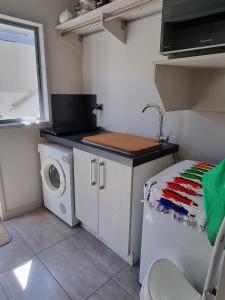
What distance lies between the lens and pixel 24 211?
2389mm

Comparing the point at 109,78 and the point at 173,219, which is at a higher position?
the point at 109,78

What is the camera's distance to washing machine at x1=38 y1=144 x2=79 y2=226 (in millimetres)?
1973

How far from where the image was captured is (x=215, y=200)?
0.87m

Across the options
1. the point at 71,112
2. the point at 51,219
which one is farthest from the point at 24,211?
the point at 71,112

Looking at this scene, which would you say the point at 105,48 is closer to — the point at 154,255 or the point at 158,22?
the point at 158,22

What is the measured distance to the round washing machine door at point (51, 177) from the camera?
6.94ft

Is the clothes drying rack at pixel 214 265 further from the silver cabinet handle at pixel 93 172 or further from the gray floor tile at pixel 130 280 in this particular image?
→ the silver cabinet handle at pixel 93 172

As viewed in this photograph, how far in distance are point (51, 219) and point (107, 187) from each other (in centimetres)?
101

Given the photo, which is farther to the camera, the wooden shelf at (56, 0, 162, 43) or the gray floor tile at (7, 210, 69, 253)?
the gray floor tile at (7, 210, 69, 253)

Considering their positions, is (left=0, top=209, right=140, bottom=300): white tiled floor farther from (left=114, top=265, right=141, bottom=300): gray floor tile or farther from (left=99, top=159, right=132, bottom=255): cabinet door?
(left=99, top=159, right=132, bottom=255): cabinet door

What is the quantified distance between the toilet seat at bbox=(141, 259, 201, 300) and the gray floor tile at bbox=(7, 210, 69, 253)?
3.65 ft

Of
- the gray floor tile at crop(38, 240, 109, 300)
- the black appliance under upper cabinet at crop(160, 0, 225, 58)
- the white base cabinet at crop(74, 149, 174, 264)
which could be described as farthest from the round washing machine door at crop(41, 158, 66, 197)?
the black appliance under upper cabinet at crop(160, 0, 225, 58)

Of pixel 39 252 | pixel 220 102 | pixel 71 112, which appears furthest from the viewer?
pixel 71 112

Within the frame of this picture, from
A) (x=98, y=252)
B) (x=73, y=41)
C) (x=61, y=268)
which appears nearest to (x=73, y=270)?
(x=61, y=268)
